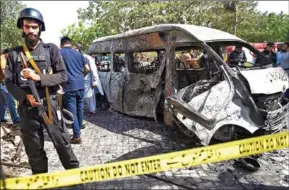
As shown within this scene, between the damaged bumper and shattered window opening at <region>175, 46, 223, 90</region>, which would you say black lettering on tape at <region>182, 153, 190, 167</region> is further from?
shattered window opening at <region>175, 46, 223, 90</region>

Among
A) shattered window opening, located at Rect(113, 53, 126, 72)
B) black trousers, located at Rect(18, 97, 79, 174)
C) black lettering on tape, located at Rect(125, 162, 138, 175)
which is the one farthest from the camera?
shattered window opening, located at Rect(113, 53, 126, 72)

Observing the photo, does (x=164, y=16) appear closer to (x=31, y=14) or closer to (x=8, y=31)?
(x=8, y=31)

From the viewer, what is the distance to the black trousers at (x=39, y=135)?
11.2ft

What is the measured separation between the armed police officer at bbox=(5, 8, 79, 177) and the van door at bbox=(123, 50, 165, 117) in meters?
3.15

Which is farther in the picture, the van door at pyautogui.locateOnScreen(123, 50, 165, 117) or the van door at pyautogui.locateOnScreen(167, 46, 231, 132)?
the van door at pyautogui.locateOnScreen(123, 50, 165, 117)

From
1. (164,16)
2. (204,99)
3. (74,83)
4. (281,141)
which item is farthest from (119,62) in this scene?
(164,16)

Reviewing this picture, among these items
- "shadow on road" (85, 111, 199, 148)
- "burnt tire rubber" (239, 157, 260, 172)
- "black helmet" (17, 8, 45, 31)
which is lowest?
"shadow on road" (85, 111, 199, 148)

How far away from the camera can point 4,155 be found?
4395mm

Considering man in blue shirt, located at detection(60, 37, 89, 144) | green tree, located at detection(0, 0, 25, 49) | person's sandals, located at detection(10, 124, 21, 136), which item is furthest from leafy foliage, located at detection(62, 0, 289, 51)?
person's sandals, located at detection(10, 124, 21, 136)

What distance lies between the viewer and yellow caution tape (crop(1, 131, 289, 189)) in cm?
274

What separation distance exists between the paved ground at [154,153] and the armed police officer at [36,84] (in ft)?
2.88

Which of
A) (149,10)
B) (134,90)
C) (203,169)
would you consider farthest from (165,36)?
(149,10)

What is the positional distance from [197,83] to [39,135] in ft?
8.56

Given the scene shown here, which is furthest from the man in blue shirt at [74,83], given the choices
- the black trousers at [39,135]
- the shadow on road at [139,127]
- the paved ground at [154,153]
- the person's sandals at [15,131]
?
the black trousers at [39,135]
